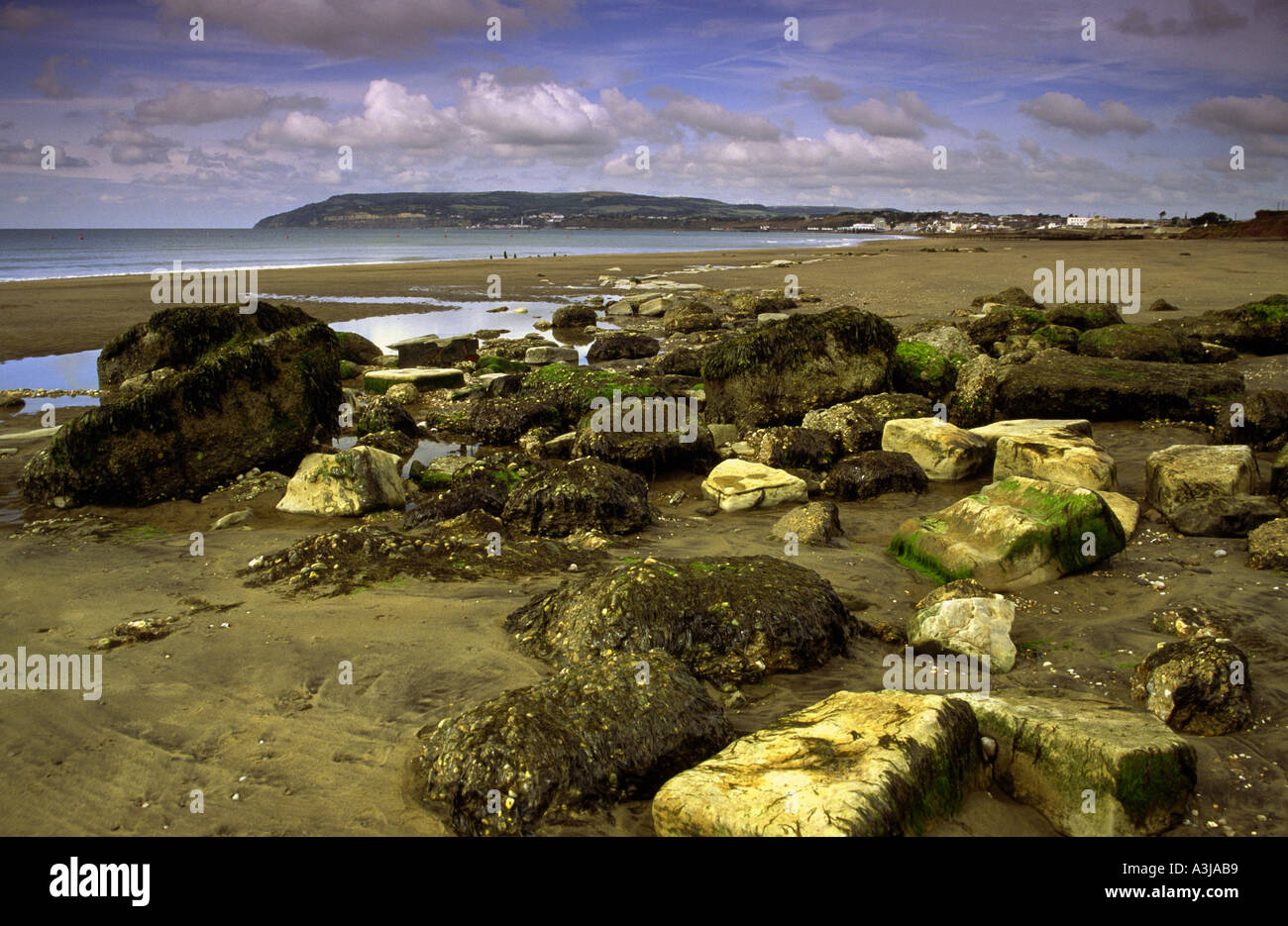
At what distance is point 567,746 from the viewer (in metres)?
4.01

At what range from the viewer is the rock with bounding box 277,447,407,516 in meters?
8.79

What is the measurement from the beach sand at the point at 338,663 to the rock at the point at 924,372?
147 inches

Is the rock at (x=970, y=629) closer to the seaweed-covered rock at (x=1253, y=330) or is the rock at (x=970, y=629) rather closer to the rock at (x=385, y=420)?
the rock at (x=385, y=420)

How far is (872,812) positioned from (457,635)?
313 centimetres

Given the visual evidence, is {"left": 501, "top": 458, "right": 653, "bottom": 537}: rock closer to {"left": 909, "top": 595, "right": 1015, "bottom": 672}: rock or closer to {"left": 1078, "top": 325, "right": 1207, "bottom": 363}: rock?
{"left": 909, "top": 595, "right": 1015, "bottom": 672}: rock

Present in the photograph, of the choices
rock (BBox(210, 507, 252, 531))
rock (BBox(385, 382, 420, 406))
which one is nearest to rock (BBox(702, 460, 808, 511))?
rock (BBox(210, 507, 252, 531))

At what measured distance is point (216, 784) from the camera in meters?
4.10

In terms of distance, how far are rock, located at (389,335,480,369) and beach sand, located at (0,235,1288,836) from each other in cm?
887
